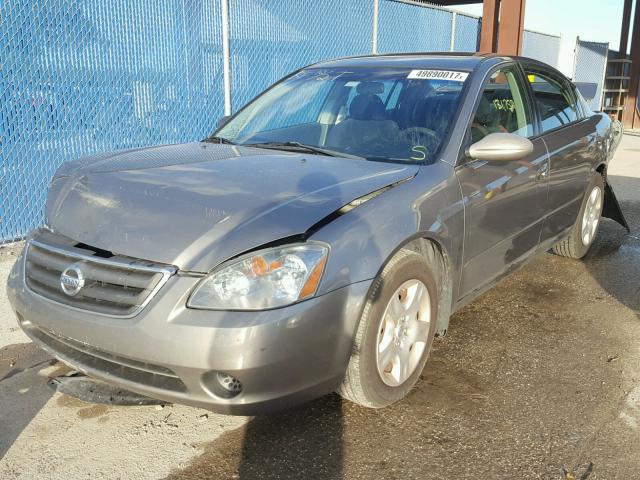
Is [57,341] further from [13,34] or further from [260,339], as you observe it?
[13,34]

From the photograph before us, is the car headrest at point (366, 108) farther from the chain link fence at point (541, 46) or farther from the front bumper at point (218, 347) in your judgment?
the chain link fence at point (541, 46)

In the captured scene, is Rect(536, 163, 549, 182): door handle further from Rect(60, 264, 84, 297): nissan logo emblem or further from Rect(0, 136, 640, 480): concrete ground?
Rect(60, 264, 84, 297): nissan logo emblem

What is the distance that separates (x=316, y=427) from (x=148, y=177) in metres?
1.38

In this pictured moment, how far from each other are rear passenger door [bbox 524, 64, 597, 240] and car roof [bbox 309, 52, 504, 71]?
628 mm

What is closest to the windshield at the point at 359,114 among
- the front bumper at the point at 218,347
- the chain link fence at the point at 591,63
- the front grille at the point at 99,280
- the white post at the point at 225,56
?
the front bumper at the point at 218,347

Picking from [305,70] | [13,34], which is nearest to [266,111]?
[305,70]

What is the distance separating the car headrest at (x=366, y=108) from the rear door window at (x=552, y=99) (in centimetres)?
128

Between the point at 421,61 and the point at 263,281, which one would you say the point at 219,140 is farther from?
the point at 263,281

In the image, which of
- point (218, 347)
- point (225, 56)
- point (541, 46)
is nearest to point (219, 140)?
point (218, 347)

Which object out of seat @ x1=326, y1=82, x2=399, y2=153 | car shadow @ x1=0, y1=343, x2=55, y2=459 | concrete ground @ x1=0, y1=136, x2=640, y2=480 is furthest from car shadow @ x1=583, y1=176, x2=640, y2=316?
car shadow @ x1=0, y1=343, x2=55, y2=459

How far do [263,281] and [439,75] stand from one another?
6.45 feet

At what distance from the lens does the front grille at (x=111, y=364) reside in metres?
2.26

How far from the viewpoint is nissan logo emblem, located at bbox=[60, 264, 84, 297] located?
7.75 ft

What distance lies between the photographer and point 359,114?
3.53m
